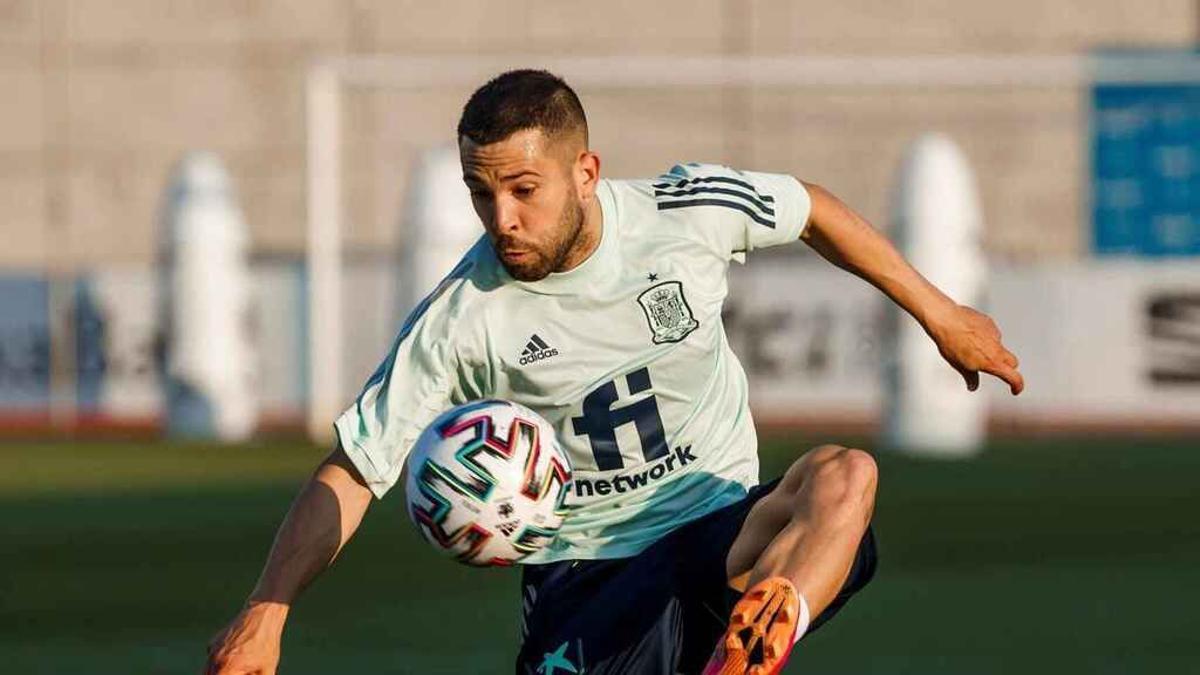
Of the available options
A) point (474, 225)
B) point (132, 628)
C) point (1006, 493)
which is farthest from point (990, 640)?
point (474, 225)

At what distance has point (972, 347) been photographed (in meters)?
7.14

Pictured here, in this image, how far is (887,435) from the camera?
21781 mm

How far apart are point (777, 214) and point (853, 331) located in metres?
16.5

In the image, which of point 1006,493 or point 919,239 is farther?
point 919,239

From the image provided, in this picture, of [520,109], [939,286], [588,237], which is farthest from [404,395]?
[939,286]

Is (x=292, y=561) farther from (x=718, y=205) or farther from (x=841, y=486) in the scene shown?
(x=718, y=205)

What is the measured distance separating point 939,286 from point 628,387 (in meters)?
14.7

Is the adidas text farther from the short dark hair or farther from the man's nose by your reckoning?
the short dark hair

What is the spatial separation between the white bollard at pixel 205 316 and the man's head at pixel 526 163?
17.1 metres

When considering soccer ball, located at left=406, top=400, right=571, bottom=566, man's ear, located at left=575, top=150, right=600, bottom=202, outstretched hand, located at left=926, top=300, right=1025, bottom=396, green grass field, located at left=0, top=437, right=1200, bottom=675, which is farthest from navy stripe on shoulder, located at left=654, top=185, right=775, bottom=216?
green grass field, located at left=0, top=437, right=1200, bottom=675

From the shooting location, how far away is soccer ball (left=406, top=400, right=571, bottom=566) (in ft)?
21.2

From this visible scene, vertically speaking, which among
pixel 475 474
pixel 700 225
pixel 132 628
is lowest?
pixel 132 628

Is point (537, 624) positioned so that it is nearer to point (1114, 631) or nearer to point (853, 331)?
point (1114, 631)

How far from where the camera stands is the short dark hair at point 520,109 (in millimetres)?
6422
